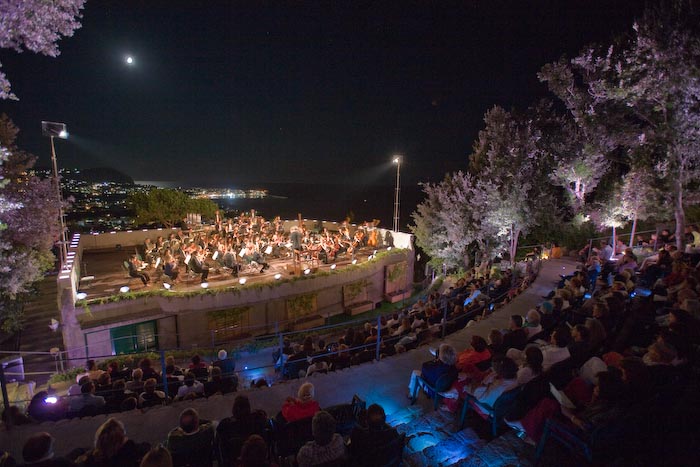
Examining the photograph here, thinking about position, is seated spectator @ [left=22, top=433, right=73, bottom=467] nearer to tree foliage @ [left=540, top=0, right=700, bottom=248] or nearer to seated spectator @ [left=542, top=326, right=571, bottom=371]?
seated spectator @ [left=542, top=326, right=571, bottom=371]

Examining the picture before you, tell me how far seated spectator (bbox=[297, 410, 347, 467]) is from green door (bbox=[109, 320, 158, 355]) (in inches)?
473

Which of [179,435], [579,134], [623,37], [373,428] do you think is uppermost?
[623,37]

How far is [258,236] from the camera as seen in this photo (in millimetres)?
19578

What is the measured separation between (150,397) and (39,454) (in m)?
2.58

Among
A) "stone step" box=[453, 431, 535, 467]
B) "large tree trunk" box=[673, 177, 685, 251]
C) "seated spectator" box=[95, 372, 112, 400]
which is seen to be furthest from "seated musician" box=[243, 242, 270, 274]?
"large tree trunk" box=[673, 177, 685, 251]

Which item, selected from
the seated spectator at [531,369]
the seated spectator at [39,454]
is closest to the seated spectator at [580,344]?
the seated spectator at [531,369]

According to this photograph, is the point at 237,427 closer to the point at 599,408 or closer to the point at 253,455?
the point at 253,455

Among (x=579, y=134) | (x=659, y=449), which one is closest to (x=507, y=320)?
(x=659, y=449)

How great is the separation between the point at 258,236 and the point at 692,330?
17.4 meters

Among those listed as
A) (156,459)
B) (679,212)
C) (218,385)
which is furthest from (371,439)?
(679,212)

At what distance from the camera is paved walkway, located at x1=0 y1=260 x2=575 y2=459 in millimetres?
4598

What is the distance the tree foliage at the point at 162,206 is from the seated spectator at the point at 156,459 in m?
31.6

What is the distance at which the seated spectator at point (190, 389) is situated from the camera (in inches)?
215

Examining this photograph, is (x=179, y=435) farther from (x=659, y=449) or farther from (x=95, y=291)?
(x=95, y=291)
